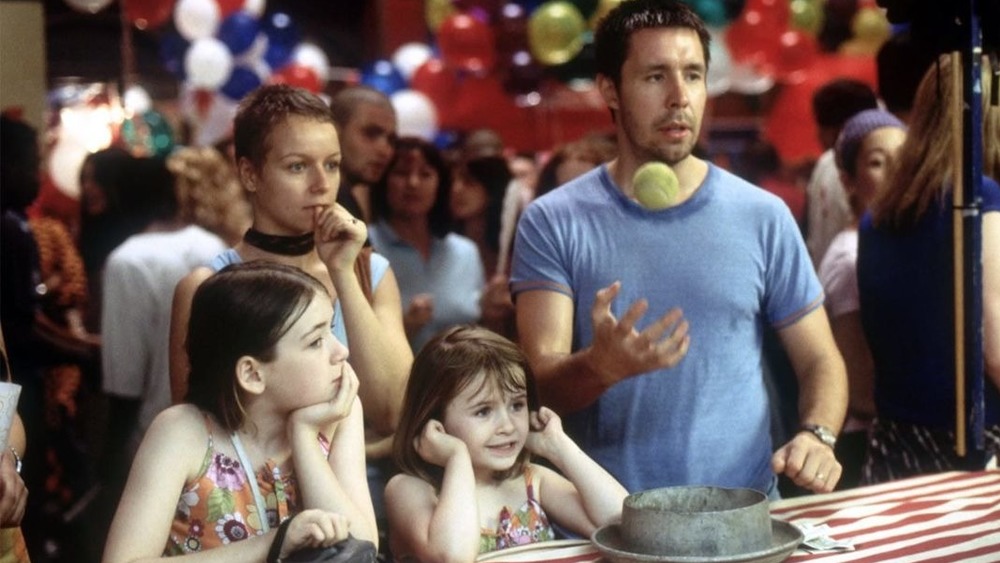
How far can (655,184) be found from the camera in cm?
232

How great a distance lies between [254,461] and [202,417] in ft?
0.30

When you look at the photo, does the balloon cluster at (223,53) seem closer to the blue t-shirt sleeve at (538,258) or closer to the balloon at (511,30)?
the balloon at (511,30)

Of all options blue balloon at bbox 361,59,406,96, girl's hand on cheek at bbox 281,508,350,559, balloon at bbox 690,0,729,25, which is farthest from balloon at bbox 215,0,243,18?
girl's hand on cheek at bbox 281,508,350,559

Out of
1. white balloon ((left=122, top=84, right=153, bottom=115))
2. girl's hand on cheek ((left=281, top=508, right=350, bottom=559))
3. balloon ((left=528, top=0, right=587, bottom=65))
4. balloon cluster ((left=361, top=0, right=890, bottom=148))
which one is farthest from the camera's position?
white balloon ((left=122, top=84, right=153, bottom=115))

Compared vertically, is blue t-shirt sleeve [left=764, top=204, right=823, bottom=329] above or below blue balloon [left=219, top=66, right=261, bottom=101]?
below

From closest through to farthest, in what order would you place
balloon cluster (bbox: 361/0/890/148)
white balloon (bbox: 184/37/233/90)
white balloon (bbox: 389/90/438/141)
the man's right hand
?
the man's right hand < balloon cluster (bbox: 361/0/890/148) < white balloon (bbox: 389/90/438/141) < white balloon (bbox: 184/37/233/90)

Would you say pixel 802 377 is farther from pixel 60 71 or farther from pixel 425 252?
pixel 60 71

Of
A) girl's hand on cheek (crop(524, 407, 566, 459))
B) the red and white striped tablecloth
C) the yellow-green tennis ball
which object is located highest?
the yellow-green tennis ball

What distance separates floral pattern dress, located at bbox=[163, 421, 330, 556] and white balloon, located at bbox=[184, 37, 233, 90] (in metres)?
5.04

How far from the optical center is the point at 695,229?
2408 millimetres

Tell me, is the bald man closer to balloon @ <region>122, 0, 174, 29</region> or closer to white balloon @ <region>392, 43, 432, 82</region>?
balloon @ <region>122, 0, 174, 29</region>

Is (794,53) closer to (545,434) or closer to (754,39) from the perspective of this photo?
(754,39)

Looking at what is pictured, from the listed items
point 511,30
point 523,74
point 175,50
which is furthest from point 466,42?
point 175,50

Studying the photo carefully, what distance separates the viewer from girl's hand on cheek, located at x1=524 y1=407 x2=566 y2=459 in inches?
84.7
